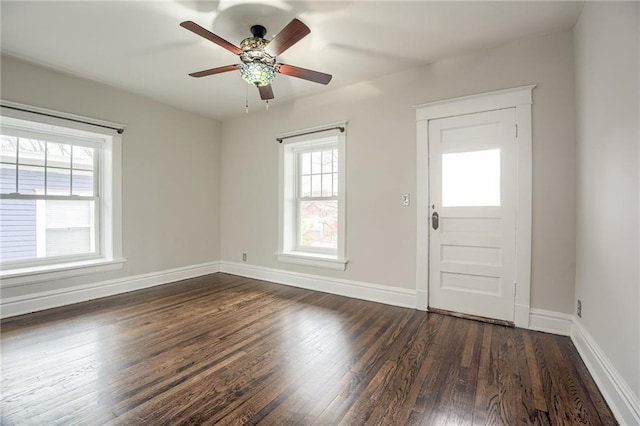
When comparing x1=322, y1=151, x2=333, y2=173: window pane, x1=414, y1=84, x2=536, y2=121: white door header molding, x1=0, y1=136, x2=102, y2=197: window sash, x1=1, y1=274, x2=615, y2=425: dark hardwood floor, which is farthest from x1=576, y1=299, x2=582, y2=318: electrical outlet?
x1=0, y1=136, x2=102, y2=197: window sash

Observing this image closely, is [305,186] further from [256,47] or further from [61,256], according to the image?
[61,256]

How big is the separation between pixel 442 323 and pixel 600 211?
1.53 m

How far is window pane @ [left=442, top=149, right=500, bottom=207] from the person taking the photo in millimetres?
2746

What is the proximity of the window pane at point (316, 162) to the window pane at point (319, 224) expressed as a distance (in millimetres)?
471

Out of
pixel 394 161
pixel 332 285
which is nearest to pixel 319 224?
pixel 332 285

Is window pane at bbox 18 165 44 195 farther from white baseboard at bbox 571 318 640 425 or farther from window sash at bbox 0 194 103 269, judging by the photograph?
white baseboard at bbox 571 318 640 425

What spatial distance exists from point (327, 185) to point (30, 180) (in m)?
3.44

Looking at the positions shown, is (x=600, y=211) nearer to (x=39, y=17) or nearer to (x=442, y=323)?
(x=442, y=323)

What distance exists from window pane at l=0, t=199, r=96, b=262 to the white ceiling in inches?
61.5

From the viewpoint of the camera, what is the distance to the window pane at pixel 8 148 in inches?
117

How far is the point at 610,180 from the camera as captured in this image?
172cm

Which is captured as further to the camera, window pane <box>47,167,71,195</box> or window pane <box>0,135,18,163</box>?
window pane <box>47,167,71,195</box>

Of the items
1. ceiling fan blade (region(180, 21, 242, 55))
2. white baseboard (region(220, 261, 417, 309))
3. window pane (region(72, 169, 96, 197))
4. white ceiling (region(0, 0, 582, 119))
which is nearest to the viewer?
ceiling fan blade (region(180, 21, 242, 55))

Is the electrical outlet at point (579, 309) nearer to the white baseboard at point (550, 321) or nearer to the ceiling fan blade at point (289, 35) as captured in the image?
the white baseboard at point (550, 321)
